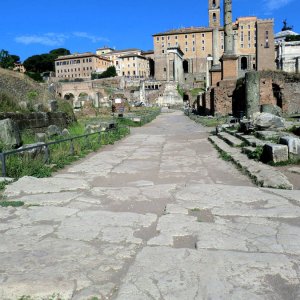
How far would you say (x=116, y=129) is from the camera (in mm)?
16234

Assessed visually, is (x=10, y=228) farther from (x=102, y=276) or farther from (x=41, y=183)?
(x=41, y=183)

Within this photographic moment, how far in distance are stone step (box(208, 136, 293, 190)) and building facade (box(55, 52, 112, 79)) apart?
362ft

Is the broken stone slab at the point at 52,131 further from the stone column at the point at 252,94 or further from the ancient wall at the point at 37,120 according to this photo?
the stone column at the point at 252,94

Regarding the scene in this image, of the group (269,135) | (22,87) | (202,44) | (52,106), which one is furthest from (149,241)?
(202,44)

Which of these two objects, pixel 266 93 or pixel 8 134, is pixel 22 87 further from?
pixel 266 93

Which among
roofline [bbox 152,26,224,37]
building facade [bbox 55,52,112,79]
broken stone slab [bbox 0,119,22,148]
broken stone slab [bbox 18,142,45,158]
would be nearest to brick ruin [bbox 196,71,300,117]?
broken stone slab [bbox 0,119,22,148]

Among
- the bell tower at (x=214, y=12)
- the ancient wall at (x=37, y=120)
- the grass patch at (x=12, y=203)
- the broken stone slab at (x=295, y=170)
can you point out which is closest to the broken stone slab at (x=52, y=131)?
the ancient wall at (x=37, y=120)

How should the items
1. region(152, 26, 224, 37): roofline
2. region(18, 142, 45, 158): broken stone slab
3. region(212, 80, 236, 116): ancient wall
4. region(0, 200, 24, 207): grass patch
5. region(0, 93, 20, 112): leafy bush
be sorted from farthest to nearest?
region(152, 26, 224, 37): roofline → region(212, 80, 236, 116): ancient wall → region(0, 93, 20, 112): leafy bush → region(18, 142, 45, 158): broken stone slab → region(0, 200, 24, 207): grass patch

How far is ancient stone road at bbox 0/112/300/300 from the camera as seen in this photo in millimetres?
2531

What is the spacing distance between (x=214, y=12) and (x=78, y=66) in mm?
49120

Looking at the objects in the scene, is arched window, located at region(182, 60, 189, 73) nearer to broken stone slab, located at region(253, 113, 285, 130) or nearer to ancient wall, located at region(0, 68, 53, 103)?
ancient wall, located at region(0, 68, 53, 103)

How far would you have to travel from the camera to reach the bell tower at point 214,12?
288 ft

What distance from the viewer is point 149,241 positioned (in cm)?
342

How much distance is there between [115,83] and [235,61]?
230 ft
